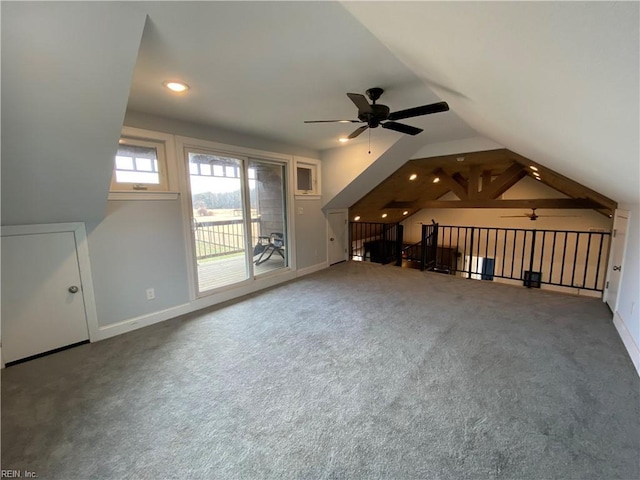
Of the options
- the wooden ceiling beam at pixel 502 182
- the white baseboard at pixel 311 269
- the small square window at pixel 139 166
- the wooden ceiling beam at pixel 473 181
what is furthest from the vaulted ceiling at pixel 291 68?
the wooden ceiling beam at pixel 502 182

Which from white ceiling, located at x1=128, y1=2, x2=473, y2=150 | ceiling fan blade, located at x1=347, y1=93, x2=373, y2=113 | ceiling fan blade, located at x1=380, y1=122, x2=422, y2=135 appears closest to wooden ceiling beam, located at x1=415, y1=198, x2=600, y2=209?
white ceiling, located at x1=128, y1=2, x2=473, y2=150

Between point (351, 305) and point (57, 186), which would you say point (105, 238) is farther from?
point (351, 305)

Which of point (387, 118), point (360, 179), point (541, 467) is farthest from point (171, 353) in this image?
point (360, 179)

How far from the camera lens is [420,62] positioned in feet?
5.35

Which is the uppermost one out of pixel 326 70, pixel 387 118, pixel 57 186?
pixel 326 70

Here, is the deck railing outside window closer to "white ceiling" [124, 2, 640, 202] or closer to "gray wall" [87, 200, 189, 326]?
"gray wall" [87, 200, 189, 326]

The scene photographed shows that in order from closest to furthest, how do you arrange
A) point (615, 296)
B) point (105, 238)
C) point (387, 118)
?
1. point (387, 118)
2. point (105, 238)
3. point (615, 296)

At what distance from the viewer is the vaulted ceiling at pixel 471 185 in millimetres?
4316

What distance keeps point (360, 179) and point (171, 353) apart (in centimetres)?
373

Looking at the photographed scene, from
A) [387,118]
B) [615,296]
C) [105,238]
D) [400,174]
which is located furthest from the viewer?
[400,174]

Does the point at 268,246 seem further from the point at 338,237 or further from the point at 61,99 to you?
the point at 61,99

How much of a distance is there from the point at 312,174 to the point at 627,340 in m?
4.38

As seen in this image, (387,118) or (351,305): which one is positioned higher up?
(387,118)

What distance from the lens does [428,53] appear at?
141 cm
